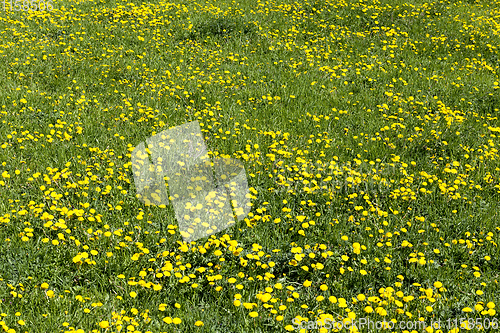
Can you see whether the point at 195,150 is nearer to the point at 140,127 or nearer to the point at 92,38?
the point at 140,127

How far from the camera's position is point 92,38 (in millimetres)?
8633

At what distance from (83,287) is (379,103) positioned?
5.06 m

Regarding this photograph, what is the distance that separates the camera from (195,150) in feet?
16.9

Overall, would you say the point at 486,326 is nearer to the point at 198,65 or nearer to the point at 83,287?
the point at 83,287

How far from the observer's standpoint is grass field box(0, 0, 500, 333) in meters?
3.20

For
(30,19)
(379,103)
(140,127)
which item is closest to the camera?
(140,127)

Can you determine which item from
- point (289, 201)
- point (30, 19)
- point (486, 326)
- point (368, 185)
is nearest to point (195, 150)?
point (289, 201)

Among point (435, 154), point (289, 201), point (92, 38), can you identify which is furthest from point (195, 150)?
point (92, 38)

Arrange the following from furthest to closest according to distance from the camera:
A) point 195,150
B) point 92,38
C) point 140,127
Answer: point 92,38
point 140,127
point 195,150

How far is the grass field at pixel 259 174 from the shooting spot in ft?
10.5

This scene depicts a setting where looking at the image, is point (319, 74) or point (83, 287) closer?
point (83, 287)

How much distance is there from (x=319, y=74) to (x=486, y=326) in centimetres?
534

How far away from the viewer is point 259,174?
474cm

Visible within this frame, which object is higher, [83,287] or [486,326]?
[486,326]
